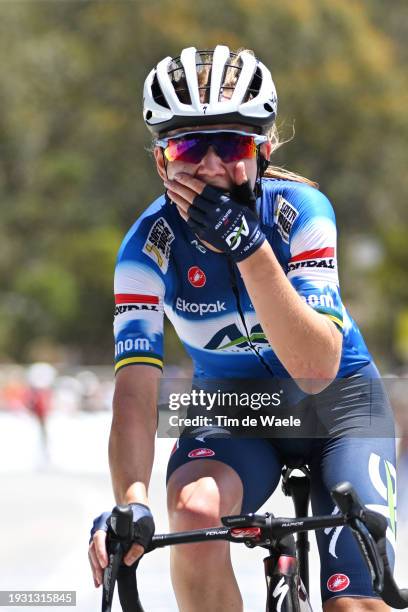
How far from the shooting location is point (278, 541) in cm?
326

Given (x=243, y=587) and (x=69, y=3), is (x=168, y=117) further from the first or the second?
(x=69, y=3)

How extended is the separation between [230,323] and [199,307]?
4.6 inches

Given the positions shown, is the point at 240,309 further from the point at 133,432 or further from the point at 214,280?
the point at 133,432

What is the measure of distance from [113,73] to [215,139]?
5612cm

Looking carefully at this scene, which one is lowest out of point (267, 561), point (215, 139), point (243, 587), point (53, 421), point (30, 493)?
point (267, 561)

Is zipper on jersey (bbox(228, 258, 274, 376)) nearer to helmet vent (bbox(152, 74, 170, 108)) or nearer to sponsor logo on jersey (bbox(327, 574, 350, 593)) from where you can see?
helmet vent (bbox(152, 74, 170, 108))

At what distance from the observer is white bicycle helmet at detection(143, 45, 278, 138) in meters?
3.32

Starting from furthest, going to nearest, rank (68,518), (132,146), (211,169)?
(132,146) → (68,518) → (211,169)

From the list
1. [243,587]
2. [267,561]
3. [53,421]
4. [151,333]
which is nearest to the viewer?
[267,561]

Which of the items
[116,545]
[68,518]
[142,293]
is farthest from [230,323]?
[68,518]

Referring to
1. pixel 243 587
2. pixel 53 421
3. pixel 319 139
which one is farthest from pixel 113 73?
pixel 243 587

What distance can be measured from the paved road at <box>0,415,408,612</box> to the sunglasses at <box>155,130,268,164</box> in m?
1.30

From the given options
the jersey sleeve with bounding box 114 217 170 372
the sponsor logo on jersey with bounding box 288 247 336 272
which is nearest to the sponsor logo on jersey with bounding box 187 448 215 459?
the jersey sleeve with bounding box 114 217 170 372

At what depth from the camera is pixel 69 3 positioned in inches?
2837
